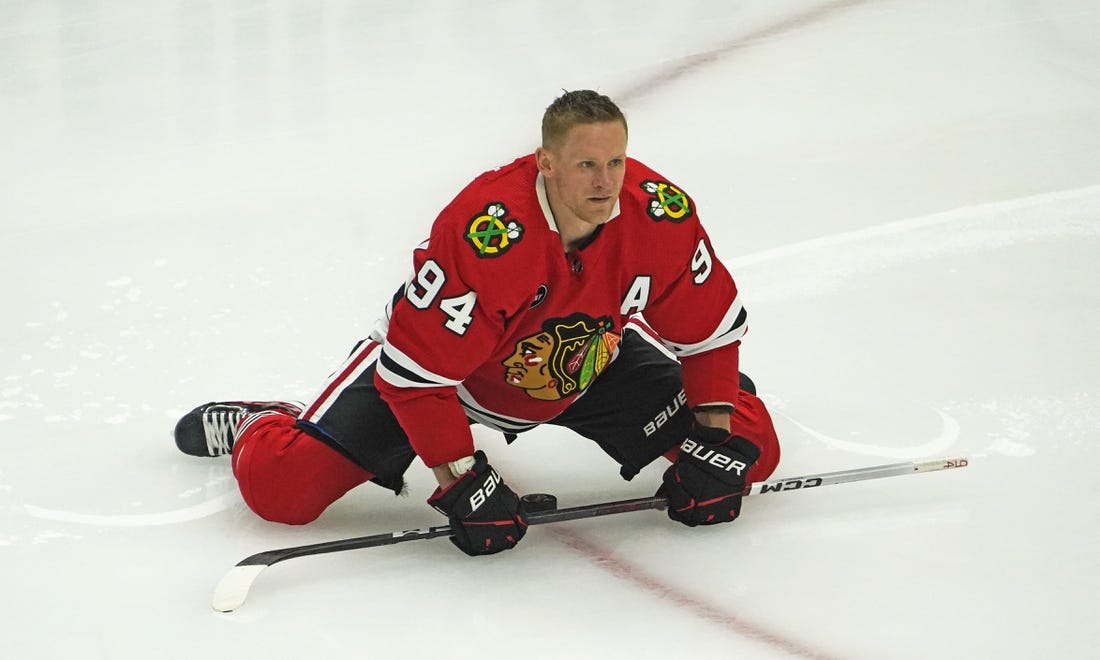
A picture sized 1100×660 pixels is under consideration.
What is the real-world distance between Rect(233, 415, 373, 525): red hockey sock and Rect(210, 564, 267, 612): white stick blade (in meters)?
0.20

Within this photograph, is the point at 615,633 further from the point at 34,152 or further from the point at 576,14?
the point at 576,14

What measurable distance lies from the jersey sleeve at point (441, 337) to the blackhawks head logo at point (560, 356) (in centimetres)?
9

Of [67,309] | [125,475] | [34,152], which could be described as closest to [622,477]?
[125,475]

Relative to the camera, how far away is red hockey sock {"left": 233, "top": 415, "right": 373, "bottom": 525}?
219 cm

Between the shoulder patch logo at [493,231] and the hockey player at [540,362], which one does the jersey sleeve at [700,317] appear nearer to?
the hockey player at [540,362]

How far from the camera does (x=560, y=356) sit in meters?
2.10

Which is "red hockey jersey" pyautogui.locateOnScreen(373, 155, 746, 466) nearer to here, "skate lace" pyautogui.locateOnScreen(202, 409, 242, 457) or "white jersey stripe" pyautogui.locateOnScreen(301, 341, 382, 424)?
"white jersey stripe" pyautogui.locateOnScreen(301, 341, 382, 424)

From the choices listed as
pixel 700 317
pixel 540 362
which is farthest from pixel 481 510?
pixel 700 317

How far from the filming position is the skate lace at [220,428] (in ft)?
7.75

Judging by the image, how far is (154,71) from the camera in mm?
4129

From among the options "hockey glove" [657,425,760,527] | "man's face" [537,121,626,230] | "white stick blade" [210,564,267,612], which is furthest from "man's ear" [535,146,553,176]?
"white stick blade" [210,564,267,612]

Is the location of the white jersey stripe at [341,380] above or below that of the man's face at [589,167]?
below

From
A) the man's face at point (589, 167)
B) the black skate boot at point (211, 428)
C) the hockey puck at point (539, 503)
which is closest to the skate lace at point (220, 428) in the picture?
the black skate boot at point (211, 428)

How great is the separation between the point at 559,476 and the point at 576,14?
254cm
